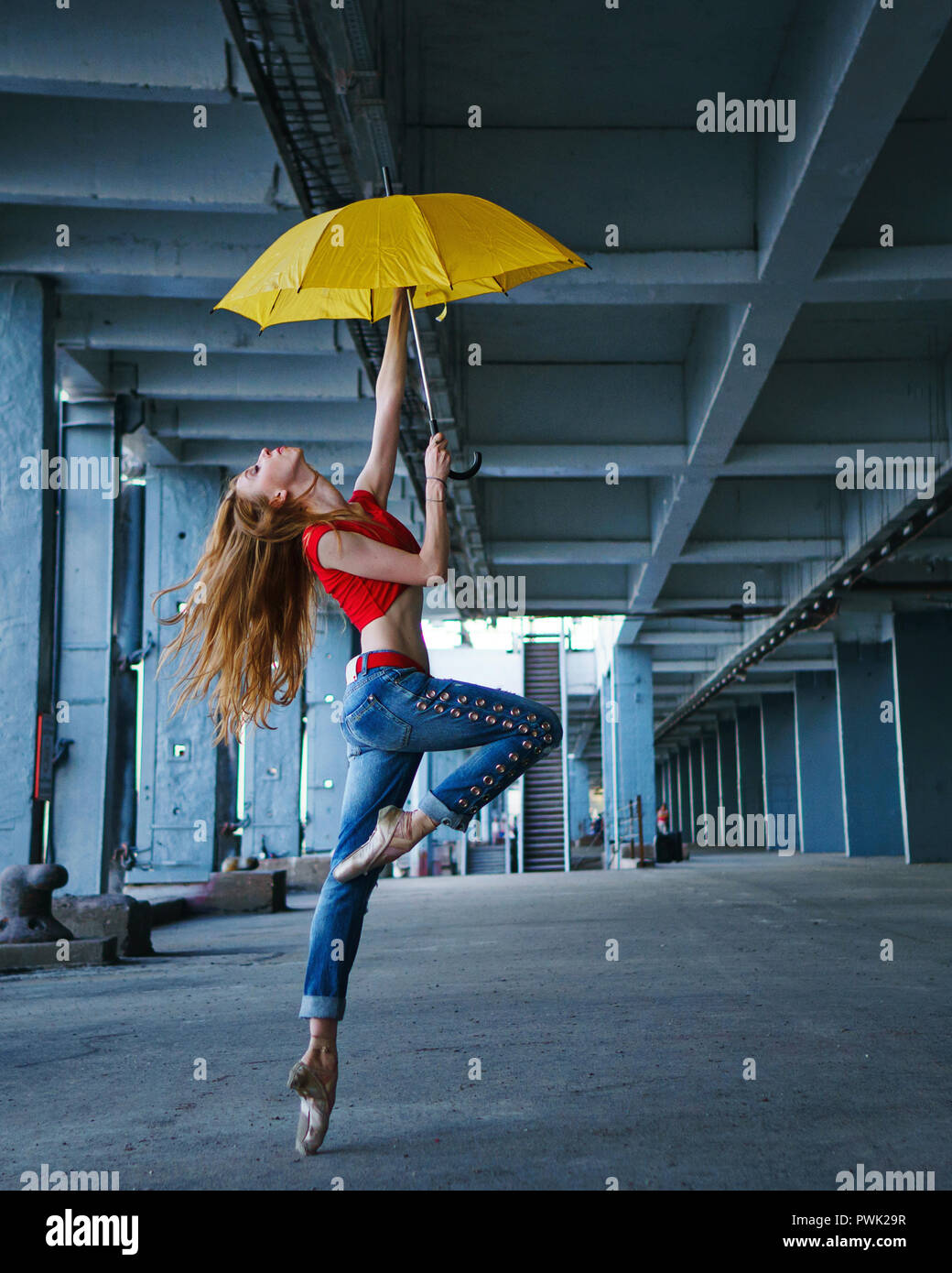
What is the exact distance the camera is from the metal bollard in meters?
8.53

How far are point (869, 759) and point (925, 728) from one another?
555 cm

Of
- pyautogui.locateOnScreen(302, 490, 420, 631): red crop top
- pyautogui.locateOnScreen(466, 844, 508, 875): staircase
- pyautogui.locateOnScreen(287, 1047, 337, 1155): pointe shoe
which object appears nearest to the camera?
pyautogui.locateOnScreen(287, 1047, 337, 1155): pointe shoe

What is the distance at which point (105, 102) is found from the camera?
30.9 ft

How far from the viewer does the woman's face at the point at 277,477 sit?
128 inches

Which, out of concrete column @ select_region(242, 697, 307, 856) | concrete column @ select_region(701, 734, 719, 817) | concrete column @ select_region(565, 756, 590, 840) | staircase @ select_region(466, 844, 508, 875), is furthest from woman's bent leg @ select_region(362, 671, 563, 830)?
concrete column @ select_region(565, 756, 590, 840)

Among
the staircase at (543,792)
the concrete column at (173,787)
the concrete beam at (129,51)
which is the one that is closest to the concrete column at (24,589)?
the concrete beam at (129,51)

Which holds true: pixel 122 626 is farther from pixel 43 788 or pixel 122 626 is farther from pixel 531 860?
pixel 531 860

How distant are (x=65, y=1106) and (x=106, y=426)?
448 inches

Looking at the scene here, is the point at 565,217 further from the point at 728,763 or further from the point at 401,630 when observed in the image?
the point at 728,763

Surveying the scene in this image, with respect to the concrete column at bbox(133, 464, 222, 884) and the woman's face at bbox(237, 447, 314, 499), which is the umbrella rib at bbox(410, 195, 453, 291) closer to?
the woman's face at bbox(237, 447, 314, 499)

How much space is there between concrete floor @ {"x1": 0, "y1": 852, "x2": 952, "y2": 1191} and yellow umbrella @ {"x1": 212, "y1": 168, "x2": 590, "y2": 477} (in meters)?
1.92

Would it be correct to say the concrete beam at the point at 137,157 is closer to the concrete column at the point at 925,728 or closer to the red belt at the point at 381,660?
the red belt at the point at 381,660

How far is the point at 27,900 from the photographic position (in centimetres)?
862

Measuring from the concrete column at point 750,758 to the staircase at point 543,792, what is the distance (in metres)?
13.4
